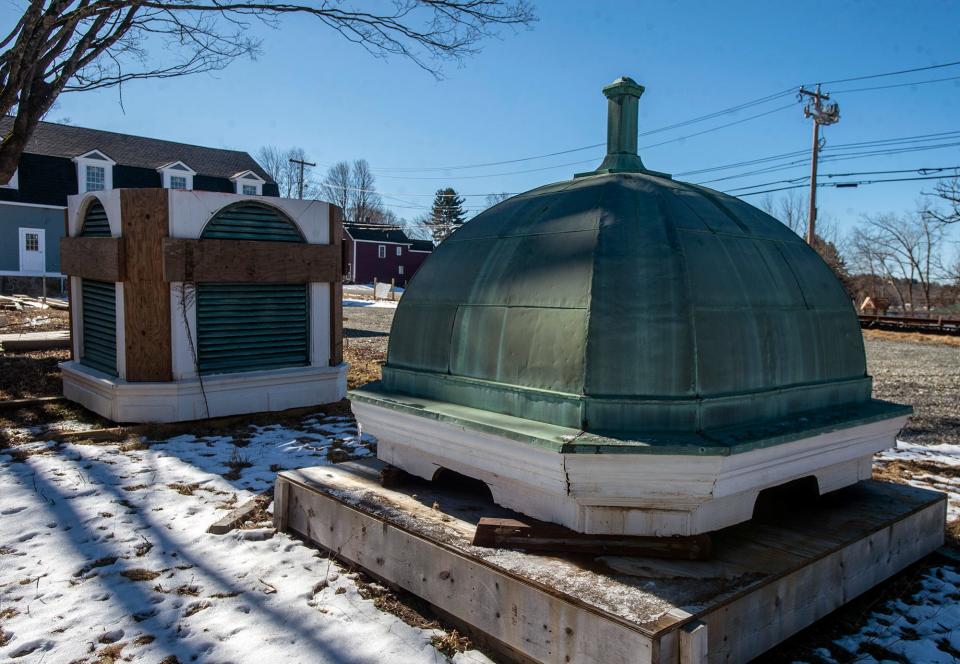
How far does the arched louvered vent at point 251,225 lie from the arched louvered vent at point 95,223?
4.50ft

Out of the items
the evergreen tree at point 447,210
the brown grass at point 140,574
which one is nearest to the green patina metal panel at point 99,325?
the brown grass at point 140,574

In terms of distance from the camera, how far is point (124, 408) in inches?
312

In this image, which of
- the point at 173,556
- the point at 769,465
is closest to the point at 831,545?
the point at 769,465

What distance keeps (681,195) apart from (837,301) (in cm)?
127

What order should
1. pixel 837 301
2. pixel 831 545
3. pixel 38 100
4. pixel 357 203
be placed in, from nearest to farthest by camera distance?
pixel 831 545 → pixel 837 301 → pixel 38 100 → pixel 357 203

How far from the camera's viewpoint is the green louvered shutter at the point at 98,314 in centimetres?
838

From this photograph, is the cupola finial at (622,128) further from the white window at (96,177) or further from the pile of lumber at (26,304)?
the white window at (96,177)

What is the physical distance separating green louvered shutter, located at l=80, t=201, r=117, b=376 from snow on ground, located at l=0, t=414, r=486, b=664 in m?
2.14

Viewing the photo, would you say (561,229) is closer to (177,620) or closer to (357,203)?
(177,620)

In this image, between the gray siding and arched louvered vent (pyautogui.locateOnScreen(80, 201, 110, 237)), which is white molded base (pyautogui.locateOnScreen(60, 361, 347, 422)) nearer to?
arched louvered vent (pyautogui.locateOnScreen(80, 201, 110, 237))

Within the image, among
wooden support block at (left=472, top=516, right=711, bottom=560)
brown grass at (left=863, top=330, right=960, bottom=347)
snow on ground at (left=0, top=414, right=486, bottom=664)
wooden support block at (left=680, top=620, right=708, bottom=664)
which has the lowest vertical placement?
snow on ground at (left=0, top=414, right=486, bottom=664)

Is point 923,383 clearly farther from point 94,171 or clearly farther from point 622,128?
point 94,171

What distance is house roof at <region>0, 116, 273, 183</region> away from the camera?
31047mm

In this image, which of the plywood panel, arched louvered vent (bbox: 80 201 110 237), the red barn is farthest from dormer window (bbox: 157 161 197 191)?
the plywood panel
